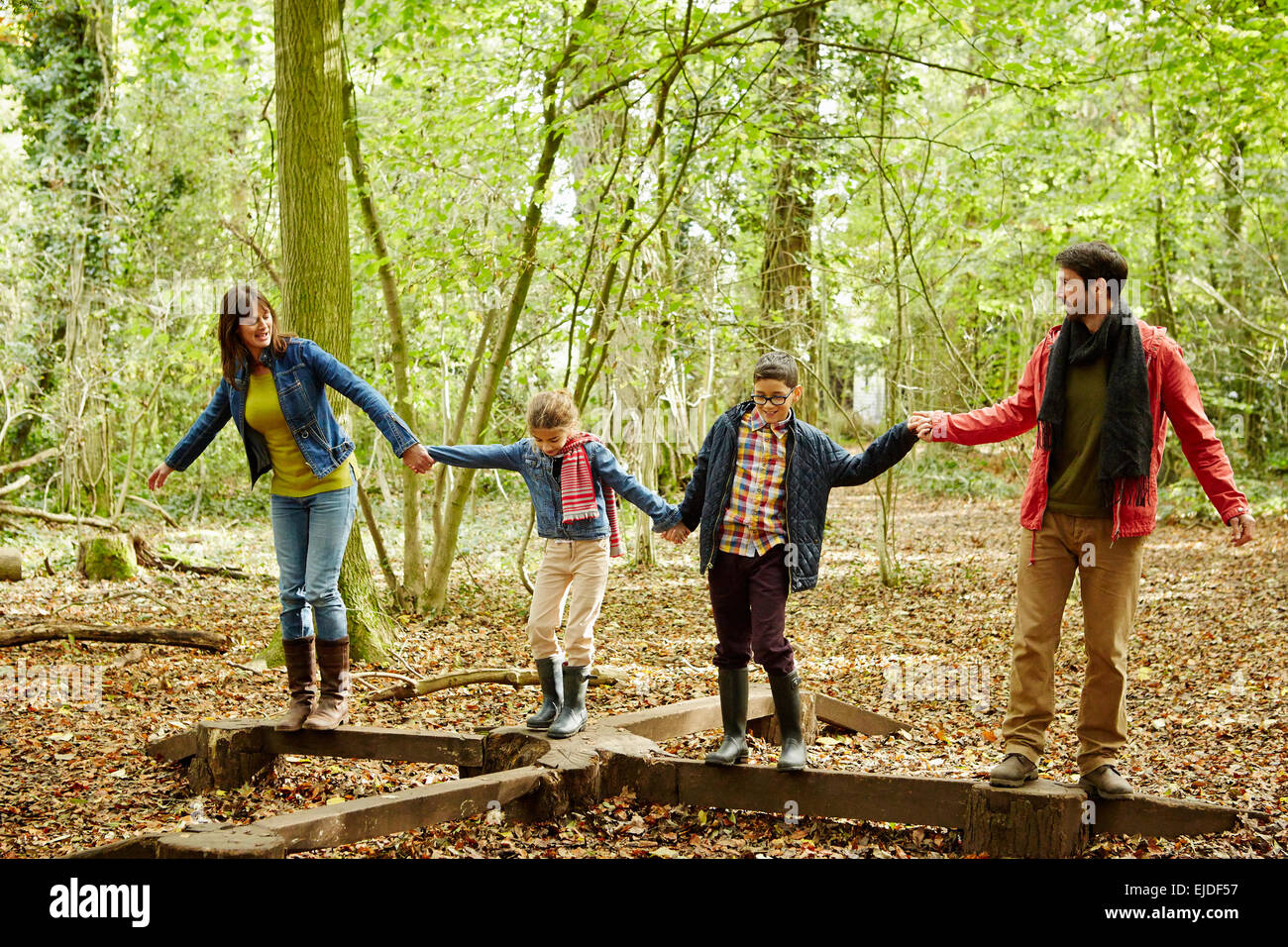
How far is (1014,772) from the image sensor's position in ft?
12.7

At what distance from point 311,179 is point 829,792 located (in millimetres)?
5068

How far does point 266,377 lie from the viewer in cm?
470

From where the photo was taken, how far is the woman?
4.63 meters

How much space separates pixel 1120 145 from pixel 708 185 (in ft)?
26.2

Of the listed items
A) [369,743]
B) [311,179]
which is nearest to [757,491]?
[369,743]

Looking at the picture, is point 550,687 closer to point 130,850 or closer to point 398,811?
point 398,811

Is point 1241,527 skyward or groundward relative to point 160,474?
groundward

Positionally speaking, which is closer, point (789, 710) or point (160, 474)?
point (789, 710)

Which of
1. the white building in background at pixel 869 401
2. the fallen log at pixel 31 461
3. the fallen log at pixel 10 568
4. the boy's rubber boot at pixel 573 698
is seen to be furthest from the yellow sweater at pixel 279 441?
the white building in background at pixel 869 401

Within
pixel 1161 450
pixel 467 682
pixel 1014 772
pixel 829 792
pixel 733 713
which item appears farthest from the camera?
pixel 467 682

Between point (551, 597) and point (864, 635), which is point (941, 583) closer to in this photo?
point (864, 635)

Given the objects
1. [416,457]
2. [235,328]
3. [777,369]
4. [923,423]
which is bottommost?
[416,457]

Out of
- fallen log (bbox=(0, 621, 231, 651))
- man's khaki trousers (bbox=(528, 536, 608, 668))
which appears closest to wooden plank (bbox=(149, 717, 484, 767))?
man's khaki trousers (bbox=(528, 536, 608, 668))
